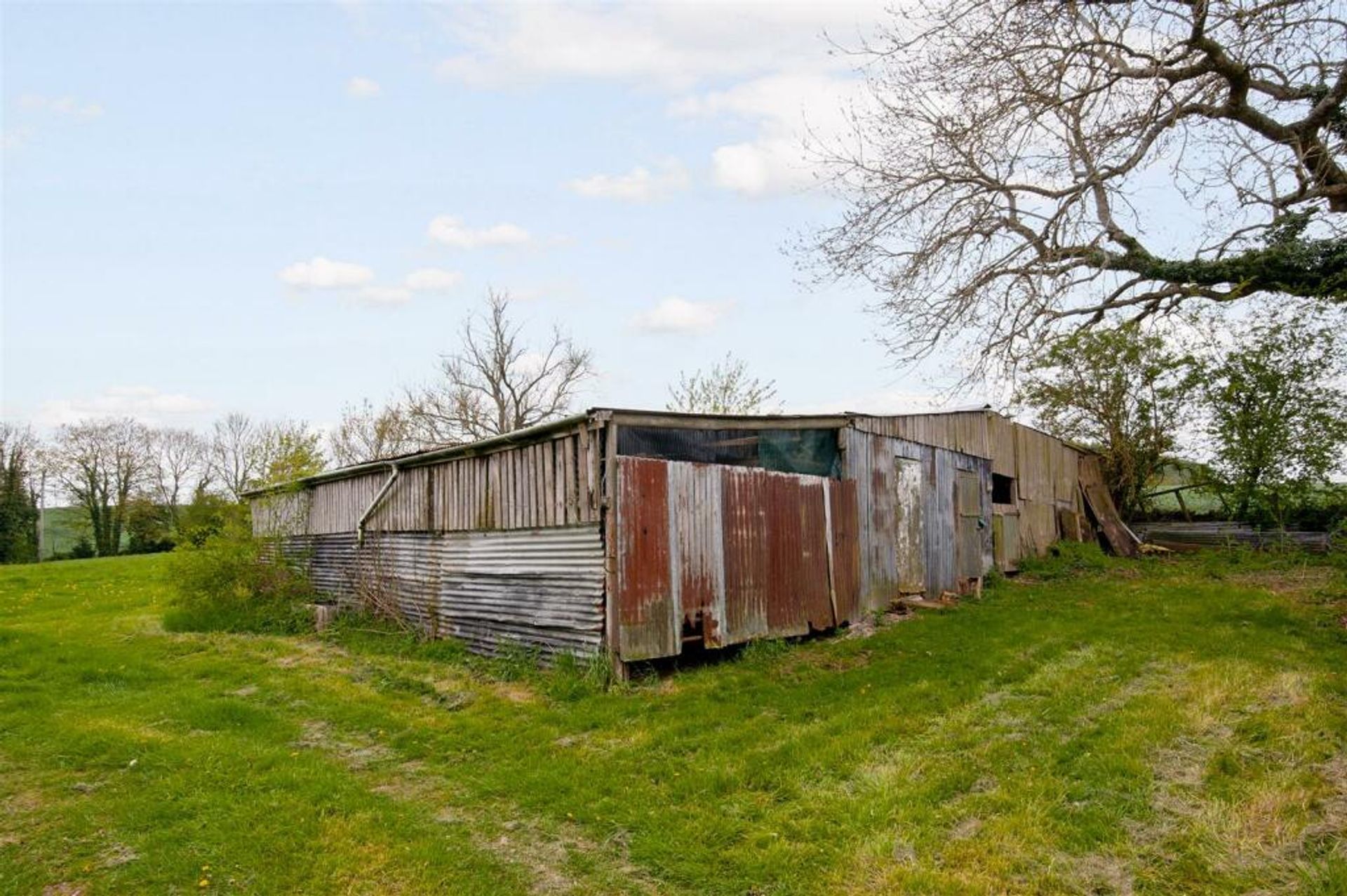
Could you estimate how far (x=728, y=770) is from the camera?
5.41m

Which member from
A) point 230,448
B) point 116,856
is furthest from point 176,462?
point 116,856

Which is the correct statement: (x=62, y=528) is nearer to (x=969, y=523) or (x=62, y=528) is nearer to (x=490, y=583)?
(x=490, y=583)

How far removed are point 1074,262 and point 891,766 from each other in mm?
9343

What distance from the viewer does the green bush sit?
1346cm

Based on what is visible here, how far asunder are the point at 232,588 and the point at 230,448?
33.7m

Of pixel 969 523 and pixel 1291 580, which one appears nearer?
pixel 1291 580

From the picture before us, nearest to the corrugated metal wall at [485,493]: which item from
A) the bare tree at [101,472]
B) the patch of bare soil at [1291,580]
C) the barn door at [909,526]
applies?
the barn door at [909,526]

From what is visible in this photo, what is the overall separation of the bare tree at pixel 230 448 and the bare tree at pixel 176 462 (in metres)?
0.51

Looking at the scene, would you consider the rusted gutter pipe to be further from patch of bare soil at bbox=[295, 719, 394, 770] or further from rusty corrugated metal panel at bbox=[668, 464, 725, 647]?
rusty corrugated metal panel at bbox=[668, 464, 725, 647]

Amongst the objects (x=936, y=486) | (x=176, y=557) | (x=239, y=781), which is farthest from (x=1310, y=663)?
(x=176, y=557)

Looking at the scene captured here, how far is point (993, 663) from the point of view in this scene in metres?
8.05

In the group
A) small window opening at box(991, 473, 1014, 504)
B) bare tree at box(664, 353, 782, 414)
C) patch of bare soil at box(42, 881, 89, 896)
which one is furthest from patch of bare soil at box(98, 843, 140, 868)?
bare tree at box(664, 353, 782, 414)

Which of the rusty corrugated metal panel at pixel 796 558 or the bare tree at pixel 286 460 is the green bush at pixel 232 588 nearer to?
the bare tree at pixel 286 460

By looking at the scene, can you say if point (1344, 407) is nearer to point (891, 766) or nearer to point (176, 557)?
point (891, 766)
